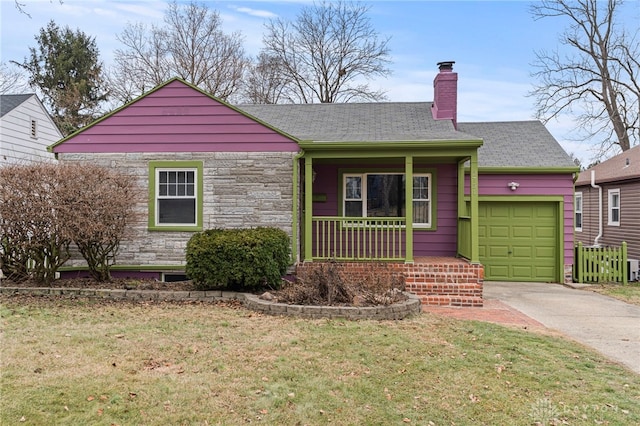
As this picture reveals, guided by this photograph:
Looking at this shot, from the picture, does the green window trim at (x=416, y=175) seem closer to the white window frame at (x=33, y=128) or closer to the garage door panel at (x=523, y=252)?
the garage door panel at (x=523, y=252)

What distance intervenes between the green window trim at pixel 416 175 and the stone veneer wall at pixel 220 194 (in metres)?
1.98

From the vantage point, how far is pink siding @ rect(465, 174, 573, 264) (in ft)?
35.3

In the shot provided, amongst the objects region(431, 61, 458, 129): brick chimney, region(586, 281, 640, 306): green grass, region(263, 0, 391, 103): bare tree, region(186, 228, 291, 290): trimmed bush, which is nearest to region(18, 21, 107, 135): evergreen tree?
region(263, 0, 391, 103): bare tree

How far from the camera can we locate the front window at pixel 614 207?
14.1m

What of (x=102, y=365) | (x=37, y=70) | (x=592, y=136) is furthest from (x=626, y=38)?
(x=37, y=70)

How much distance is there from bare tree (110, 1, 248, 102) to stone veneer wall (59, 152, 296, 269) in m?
15.8

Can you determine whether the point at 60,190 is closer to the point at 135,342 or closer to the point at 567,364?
the point at 135,342

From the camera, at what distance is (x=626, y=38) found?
2166 cm

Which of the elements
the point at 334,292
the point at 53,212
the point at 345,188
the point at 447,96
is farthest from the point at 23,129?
the point at 447,96

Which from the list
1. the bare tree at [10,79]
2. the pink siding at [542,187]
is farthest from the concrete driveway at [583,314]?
the bare tree at [10,79]

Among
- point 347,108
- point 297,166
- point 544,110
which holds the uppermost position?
point 544,110

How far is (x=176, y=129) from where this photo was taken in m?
9.00

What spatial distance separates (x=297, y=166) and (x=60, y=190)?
14.2 feet

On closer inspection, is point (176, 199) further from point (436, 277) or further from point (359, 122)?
point (436, 277)
